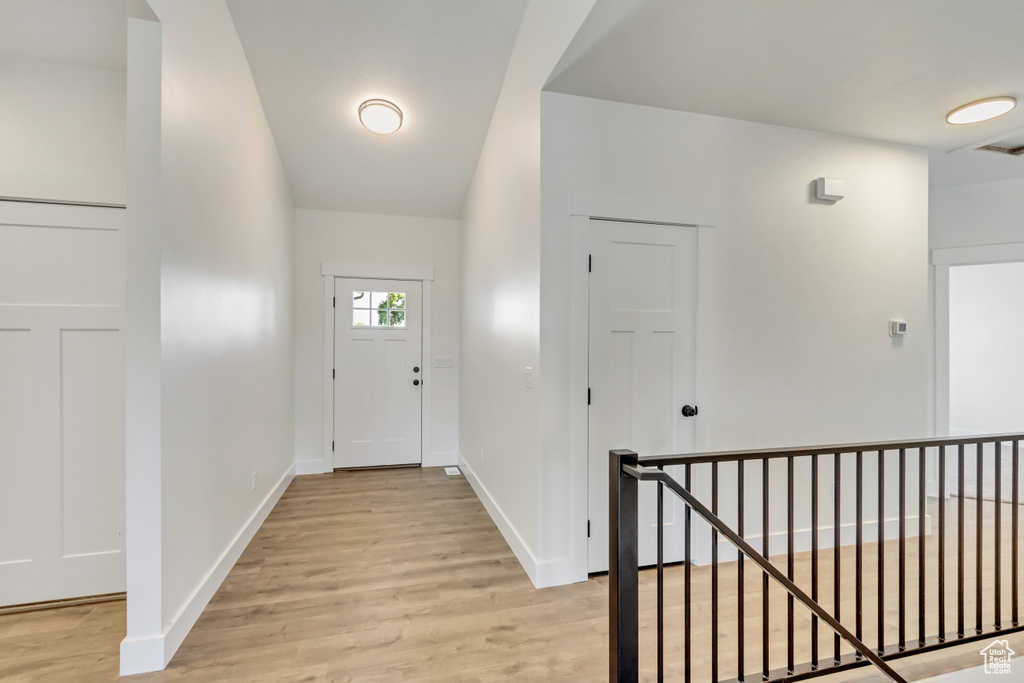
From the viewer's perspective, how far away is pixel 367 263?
445 centimetres

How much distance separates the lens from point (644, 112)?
2.48 metres

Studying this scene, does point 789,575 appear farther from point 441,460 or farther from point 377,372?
point 377,372

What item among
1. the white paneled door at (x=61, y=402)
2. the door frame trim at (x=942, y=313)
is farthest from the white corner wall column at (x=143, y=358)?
the door frame trim at (x=942, y=313)

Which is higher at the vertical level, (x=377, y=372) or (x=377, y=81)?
(x=377, y=81)

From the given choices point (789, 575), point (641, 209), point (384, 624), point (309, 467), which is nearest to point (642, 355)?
point (641, 209)

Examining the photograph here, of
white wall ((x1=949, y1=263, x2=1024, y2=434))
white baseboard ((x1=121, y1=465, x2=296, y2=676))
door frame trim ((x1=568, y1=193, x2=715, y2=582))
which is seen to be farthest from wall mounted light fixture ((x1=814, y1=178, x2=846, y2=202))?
white wall ((x1=949, y1=263, x2=1024, y2=434))

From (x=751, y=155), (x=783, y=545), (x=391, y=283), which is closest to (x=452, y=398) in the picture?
(x=391, y=283)

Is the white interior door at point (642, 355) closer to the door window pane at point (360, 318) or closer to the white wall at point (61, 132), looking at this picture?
the white wall at point (61, 132)

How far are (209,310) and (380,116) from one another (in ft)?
5.98

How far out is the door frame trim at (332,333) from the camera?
4.34 m

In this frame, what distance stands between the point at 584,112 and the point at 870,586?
9.84 ft

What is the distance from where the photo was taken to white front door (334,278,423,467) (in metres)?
4.41

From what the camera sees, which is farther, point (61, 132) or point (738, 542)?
point (61, 132)

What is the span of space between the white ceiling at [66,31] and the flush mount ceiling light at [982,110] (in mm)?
4262
